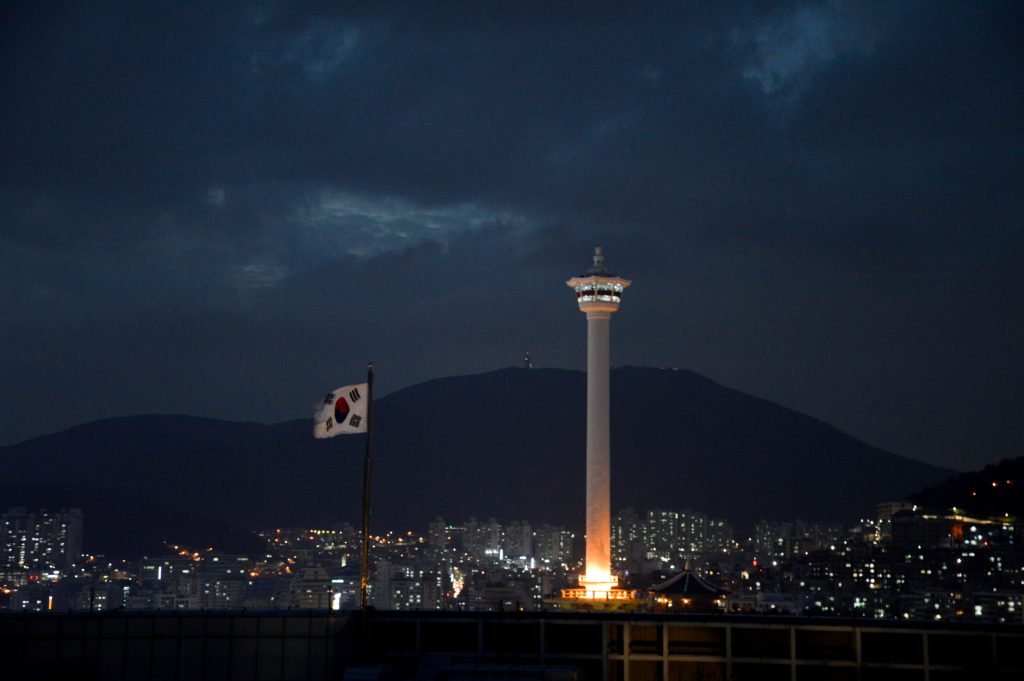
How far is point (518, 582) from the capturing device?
553 ft

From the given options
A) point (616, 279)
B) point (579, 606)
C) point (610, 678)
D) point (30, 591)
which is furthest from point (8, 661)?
point (30, 591)

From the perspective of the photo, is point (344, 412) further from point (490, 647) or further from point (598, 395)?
point (598, 395)

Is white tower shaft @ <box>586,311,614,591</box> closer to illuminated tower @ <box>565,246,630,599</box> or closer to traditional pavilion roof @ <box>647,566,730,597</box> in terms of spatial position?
illuminated tower @ <box>565,246,630,599</box>

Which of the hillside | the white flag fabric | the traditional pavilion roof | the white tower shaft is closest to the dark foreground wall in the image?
the white flag fabric

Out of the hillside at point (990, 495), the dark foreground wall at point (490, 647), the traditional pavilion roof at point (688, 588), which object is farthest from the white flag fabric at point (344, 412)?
the hillside at point (990, 495)

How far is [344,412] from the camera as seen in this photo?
3338 cm

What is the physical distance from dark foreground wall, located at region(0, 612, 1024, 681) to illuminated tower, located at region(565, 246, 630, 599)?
33.2 m

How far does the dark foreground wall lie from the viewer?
2964 cm

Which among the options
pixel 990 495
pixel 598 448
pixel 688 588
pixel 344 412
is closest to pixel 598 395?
pixel 598 448

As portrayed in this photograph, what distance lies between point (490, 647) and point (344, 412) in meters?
6.55

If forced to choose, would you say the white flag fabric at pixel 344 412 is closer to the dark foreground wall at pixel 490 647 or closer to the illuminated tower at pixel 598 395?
the dark foreground wall at pixel 490 647

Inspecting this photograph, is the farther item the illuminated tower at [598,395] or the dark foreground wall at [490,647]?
the illuminated tower at [598,395]

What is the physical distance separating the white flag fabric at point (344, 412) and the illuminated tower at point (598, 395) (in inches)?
1320

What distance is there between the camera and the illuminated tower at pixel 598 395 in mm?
66812
